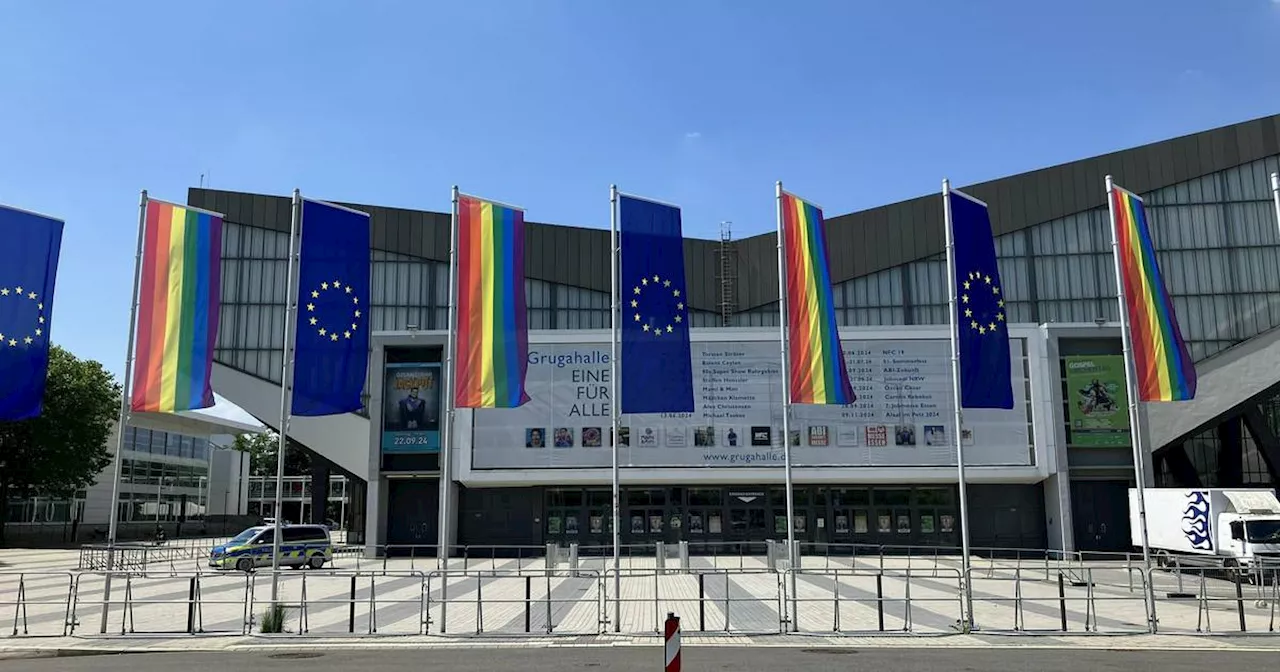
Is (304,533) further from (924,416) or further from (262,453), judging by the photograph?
(262,453)

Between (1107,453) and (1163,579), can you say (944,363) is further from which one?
(1163,579)

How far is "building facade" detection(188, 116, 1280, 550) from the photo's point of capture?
130 ft

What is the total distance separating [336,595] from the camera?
2491 centimetres

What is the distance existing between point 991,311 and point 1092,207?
3784 centimetres

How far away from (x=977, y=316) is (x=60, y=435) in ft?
165

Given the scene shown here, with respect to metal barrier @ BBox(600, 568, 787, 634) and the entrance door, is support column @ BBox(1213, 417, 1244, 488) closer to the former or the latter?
the entrance door

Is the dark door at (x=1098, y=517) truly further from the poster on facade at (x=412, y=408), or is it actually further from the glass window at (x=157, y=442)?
the glass window at (x=157, y=442)

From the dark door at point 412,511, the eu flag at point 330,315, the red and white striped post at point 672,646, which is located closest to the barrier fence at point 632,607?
the eu flag at point 330,315

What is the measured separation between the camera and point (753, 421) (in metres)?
39.8

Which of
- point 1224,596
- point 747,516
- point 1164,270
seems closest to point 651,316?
point 1224,596

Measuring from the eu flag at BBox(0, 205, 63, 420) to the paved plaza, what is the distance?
3486mm

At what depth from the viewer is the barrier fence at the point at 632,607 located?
17.1 metres

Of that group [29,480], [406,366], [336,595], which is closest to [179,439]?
[29,480]

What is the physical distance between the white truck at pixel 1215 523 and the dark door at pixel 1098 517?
6.69 metres
